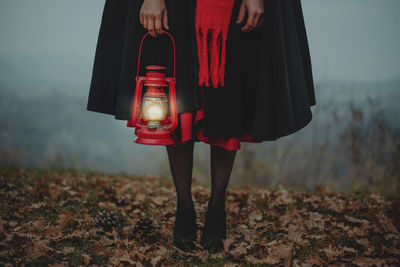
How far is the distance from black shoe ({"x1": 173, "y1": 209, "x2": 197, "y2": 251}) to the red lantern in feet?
1.80

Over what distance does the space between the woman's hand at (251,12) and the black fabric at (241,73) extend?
0.15 feet

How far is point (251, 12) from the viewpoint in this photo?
1584 mm

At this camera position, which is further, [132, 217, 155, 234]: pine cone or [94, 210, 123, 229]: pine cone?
[94, 210, 123, 229]: pine cone

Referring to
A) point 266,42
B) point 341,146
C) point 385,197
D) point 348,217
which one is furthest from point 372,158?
point 266,42

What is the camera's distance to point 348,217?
2578 mm

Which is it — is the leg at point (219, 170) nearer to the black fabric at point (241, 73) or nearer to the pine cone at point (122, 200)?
the black fabric at point (241, 73)

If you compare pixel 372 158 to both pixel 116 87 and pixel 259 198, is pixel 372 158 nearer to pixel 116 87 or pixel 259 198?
pixel 259 198

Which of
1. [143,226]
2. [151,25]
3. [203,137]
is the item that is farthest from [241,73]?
[143,226]

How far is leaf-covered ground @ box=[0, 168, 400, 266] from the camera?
186cm

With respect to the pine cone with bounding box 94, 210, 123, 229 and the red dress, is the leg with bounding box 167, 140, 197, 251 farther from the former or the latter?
the pine cone with bounding box 94, 210, 123, 229

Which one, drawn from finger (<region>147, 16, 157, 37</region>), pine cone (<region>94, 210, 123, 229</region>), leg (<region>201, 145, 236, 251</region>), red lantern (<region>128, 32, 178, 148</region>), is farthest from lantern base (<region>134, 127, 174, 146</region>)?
pine cone (<region>94, 210, 123, 229</region>)

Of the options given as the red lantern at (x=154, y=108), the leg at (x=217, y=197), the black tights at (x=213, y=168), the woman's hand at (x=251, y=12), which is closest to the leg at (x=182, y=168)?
the black tights at (x=213, y=168)

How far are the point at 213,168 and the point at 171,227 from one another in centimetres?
65

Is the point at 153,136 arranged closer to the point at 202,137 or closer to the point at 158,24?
the point at 202,137
